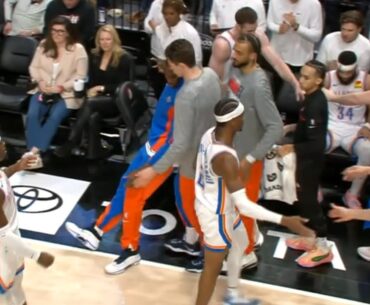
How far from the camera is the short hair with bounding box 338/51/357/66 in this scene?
568cm

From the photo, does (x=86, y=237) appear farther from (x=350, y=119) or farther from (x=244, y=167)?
(x=350, y=119)

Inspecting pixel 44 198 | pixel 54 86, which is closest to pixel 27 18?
pixel 54 86

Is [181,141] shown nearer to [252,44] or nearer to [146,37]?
[252,44]

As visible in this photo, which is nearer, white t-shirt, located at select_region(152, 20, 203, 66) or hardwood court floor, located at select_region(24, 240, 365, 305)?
hardwood court floor, located at select_region(24, 240, 365, 305)

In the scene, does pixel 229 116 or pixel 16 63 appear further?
pixel 16 63

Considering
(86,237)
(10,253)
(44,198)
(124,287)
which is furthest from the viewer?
(44,198)

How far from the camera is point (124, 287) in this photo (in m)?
4.85

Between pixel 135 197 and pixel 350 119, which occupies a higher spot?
pixel 350 119

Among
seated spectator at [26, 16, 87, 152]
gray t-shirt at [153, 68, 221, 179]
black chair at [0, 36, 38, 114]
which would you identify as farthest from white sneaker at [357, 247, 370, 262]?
black chair at [0, 36, 38, 114]

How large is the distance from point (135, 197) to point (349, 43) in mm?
2518

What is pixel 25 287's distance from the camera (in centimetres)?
477

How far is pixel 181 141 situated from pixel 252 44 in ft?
2.54

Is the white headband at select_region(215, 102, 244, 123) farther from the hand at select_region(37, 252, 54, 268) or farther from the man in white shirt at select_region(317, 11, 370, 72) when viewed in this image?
the man in white shirt at select_region(317, 11, 370, 72)

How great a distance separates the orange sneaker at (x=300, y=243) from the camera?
207 inches
